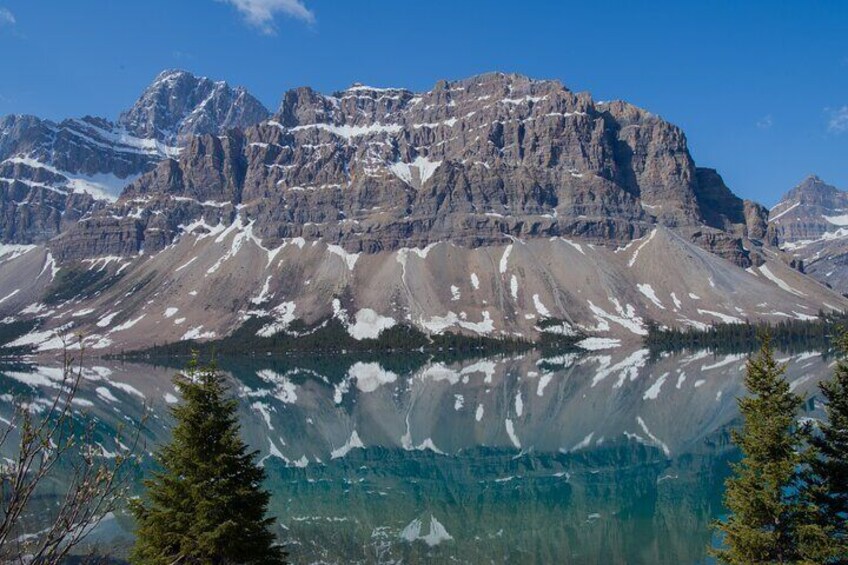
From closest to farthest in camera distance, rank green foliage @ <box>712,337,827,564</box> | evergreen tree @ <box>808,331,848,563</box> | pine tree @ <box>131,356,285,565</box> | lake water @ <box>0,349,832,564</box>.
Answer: green foliage @ <box>712,337,827,564</box> < evergreen tree @ <box>808,331,848,563</box> < pine tree @ <box>131,356,285,565</box> < lake water @ <box>0,349,832,564</box>

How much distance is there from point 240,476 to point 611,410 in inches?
3049

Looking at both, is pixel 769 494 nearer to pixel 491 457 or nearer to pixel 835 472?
pixel 835 472

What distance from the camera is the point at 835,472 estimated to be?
18922 mm

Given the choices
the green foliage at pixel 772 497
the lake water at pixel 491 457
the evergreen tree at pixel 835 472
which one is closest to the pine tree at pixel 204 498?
the lake water at pixel 491 457

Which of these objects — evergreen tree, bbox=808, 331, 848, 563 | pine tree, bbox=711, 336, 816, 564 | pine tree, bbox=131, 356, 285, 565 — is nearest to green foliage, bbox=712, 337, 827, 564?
pine tree, bbox=711, 336, 816, 564

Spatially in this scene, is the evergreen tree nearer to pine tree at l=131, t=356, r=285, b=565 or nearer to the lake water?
pine tree at l=131, t=356, r=285, b=565

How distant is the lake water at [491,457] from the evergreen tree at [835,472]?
1805 cm

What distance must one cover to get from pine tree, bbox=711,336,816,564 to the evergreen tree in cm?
55

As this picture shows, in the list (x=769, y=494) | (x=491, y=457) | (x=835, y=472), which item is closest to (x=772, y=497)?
(x=769, y=494)

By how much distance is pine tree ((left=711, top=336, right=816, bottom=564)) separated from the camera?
719 inches

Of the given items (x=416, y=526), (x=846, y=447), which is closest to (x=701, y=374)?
(x=416, y=526)

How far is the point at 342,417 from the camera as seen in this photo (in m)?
97.1

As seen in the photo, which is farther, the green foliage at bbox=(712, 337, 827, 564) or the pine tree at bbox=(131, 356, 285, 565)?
the pine tree at bbox=(131, 356, 285, 565)

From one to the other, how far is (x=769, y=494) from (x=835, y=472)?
7.49ft
